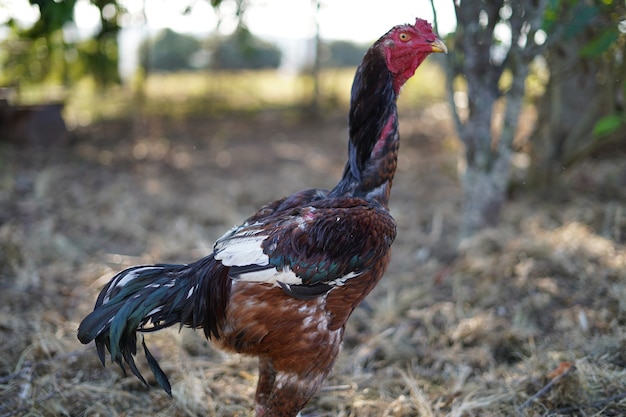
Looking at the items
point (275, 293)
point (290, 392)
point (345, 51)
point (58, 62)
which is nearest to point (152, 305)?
point (275, 293)

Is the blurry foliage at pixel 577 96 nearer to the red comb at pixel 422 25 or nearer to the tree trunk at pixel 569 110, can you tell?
the tree trunk at pixel 569 110

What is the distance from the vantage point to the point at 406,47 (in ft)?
9.37

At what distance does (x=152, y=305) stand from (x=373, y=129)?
139 cm

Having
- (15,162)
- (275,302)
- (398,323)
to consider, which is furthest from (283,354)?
(15,162)

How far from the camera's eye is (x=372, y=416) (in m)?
3.06

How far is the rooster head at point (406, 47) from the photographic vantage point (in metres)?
2.85

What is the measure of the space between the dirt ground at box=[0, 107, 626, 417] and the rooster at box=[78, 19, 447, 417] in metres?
0.65

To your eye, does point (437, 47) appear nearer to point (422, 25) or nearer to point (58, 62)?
point (422, 25)

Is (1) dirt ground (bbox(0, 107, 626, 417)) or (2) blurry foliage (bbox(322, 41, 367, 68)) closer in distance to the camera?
(1) dirt ground (bbox(0, 107, 626, 417))

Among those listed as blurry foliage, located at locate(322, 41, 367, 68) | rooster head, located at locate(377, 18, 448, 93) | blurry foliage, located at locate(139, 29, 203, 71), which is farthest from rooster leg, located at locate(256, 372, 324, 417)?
blurry foliage, located at locate(322, 41, 367, 68)

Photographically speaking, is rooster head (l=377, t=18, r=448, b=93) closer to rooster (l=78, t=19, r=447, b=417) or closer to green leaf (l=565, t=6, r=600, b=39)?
rooster (l=78, t=19, r=447, b=417)

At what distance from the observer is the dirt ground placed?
10.2 feet

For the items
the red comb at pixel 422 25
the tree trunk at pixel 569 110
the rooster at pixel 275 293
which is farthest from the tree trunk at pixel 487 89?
the rooster at pixel 275 293

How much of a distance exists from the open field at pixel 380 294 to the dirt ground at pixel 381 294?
1cm
